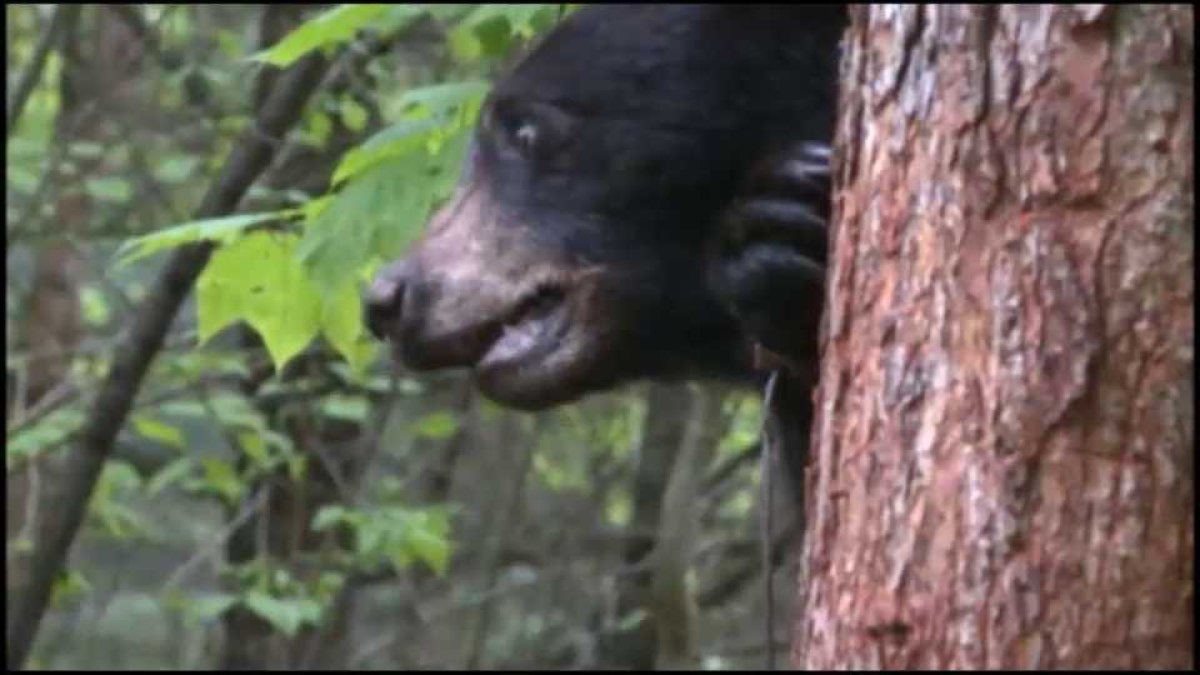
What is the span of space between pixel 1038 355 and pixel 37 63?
4.62 meters

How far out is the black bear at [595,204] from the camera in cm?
300

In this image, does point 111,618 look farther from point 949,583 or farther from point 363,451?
point 949,583

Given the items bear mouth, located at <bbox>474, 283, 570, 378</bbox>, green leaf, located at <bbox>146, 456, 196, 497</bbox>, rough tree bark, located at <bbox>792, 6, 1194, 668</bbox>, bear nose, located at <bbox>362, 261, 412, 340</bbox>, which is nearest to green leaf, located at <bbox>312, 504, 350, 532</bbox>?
green leaf, located at <bbox>146, 456, 196, 497</bbox>

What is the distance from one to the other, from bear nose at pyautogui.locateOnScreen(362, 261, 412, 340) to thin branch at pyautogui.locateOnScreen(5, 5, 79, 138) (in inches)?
120

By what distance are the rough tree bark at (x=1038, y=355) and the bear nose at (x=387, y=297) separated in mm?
1345

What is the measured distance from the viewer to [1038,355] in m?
1.77

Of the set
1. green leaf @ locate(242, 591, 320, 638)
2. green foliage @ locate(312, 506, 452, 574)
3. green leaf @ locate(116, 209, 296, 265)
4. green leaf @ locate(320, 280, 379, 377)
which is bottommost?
green leaf @ locate(242, 591, 320, 638)

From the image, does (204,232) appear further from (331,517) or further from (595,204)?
(331,517)

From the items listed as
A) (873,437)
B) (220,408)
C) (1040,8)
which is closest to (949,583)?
(873,437)

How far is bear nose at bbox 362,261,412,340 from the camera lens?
312 cm

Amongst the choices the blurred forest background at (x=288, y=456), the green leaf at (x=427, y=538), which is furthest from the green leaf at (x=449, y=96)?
the green leaf at (x=427, y=538)

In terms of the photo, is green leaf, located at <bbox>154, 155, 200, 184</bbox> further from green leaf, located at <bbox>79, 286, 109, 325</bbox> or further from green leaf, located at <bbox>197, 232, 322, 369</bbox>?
green leaf, located at <bbox>197, 232, 322, 369</bbox>

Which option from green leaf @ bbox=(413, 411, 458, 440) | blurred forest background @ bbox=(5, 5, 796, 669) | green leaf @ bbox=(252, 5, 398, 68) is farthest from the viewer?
green leaf @ bbox=(413, 411, 458, 440)

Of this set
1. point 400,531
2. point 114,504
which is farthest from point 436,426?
point 114,504
